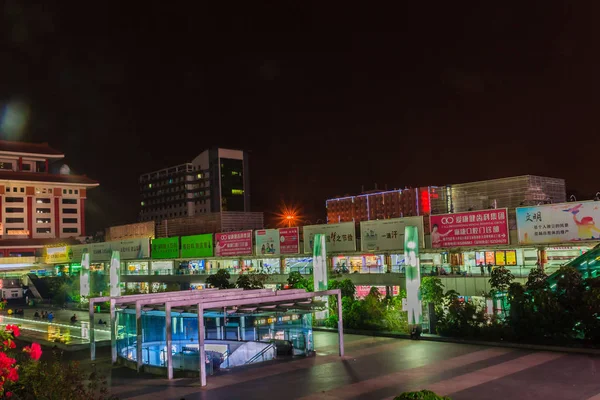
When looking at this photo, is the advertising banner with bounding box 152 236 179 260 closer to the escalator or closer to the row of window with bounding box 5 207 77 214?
the escalator

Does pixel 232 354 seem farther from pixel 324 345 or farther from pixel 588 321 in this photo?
pixel 588 321

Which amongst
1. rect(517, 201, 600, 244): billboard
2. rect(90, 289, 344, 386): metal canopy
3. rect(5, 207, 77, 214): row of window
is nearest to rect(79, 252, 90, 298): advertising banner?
rect(90, 289, 344, 386): metal canopy

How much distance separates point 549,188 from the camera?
3984 centimetres

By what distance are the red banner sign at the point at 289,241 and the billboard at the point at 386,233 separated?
236 inches

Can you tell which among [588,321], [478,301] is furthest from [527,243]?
[588,321]

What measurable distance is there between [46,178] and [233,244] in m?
55.0

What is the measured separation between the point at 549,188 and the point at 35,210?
76.5 meters

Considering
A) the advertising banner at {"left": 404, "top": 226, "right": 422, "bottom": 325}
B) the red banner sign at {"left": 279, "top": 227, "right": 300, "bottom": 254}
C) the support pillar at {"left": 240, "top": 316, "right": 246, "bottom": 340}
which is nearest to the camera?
the support pillar at {"left": 240, "top": 316, "right": 246, "bottom": 340}

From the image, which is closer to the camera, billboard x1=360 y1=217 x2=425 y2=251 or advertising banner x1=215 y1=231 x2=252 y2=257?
billboard x1=360 y1=217 x2=425 y2=251

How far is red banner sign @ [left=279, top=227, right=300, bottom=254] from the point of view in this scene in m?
41.5

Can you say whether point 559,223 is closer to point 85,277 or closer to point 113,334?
point 113,334

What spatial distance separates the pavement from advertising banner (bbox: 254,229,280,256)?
21.4 m

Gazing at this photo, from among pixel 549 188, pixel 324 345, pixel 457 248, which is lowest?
pixel 324 345

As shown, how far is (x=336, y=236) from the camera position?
127 feet
